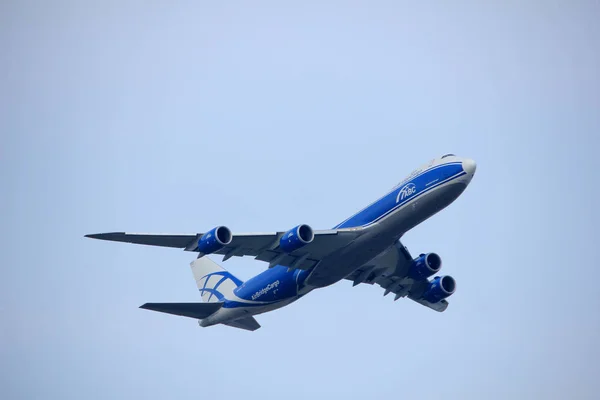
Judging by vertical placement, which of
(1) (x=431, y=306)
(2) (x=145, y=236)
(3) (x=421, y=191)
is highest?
(2) (x=145, y=236)

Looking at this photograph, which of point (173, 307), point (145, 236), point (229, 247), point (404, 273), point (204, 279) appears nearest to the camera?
point (145, 236)

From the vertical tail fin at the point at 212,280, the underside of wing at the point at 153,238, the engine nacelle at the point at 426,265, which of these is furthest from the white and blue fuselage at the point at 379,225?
the underside of wing at the point at 153,238

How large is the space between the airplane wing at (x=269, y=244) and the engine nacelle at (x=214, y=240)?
64 cm

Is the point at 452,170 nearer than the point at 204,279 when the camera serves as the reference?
Yes

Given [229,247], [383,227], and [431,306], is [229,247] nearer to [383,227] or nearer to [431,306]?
[383,227]

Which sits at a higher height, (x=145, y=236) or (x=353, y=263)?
(x=145, y=236)

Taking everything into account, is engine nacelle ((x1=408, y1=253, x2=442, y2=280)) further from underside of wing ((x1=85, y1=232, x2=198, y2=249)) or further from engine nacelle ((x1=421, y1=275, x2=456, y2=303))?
underside of wing ((x1=85, y1=232, x2=198, y2=249))

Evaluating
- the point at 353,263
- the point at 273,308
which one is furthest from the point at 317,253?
the point at 273,308

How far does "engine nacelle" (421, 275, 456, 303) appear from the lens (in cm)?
5578

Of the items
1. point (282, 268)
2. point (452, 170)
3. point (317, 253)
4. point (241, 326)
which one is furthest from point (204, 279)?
point (452, 170)

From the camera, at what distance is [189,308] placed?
52.0 m

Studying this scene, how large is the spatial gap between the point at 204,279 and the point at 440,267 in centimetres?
1642

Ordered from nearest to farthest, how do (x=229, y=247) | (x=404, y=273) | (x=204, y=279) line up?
(x=229, y=247)
(x=404, y=273)
(x=204, y=279)

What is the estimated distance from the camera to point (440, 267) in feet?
174
